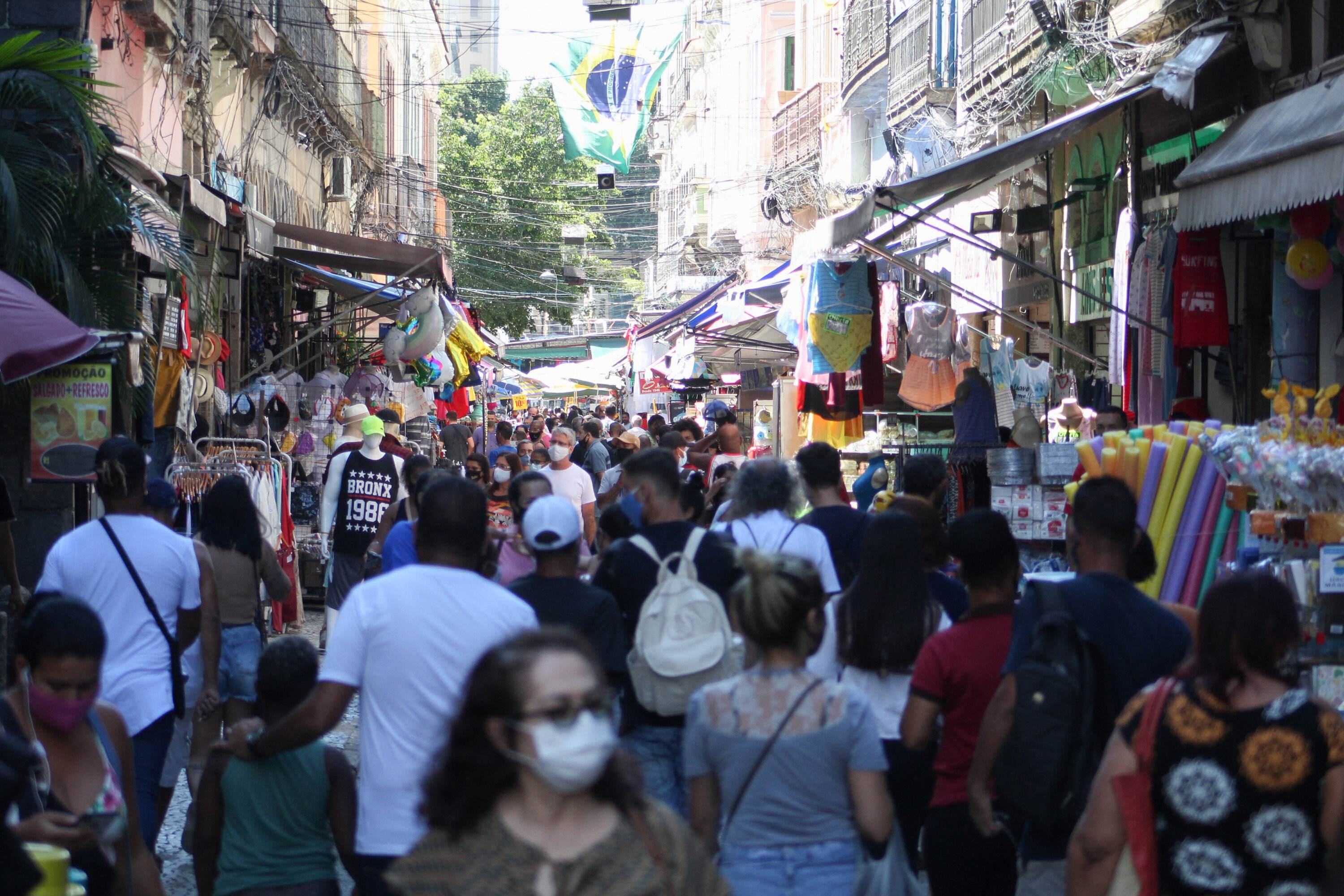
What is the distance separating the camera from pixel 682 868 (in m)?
2.56

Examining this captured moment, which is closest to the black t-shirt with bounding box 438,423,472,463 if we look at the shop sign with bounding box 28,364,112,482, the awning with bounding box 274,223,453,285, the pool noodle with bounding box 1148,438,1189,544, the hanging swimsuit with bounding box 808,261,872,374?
the awning with bounding box 274,223,453,285

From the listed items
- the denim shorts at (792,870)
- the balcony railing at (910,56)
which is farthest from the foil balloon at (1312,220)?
the balcony railing at (910,56)

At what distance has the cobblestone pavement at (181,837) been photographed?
20.9 feet

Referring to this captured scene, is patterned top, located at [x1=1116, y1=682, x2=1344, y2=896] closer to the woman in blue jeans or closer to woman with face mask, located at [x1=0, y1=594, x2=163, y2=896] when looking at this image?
the woman in blue jeans

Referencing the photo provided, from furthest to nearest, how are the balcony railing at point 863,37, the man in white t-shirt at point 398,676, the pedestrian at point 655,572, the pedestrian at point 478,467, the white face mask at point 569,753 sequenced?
the balcony railing at point 863,37, the pedestrian at point 478,467, the pedestrian at point 655,572, the man in white t-shirt at point 398,676, the white face mask at point 569,753

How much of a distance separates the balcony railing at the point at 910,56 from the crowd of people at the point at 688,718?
14150 millimetres

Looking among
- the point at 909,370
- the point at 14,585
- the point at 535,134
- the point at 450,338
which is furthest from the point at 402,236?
the point at 14,585

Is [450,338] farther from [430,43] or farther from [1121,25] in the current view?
[430,43]

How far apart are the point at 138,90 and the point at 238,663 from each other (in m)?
8.77

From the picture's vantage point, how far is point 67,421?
29.2 ft

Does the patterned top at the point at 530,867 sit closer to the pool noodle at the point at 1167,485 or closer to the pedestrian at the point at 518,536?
the pedestrian at the point at 518,536

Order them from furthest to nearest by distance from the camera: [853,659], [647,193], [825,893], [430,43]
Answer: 1. [647,193]
2. [430,43]
3. [853,659]
4. [825,893]

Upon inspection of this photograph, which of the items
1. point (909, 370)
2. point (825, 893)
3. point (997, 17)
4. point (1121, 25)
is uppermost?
point (997, 17)

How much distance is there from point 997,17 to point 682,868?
14.3m
